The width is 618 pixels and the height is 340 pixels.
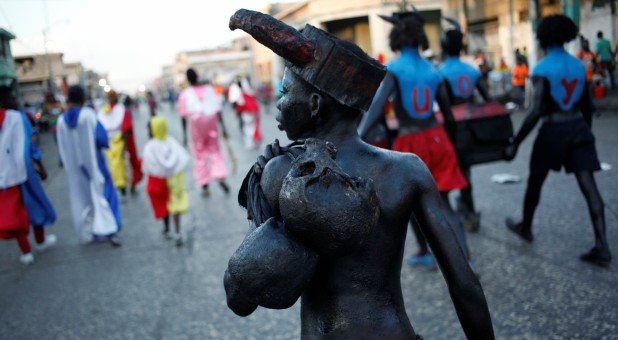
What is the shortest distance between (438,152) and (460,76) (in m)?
1.51

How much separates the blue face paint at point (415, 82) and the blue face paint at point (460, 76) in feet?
4.20

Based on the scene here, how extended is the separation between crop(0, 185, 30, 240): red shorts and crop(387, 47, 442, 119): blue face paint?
391 cm

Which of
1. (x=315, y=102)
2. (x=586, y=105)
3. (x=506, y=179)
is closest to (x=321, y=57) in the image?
(x=315, y=102)

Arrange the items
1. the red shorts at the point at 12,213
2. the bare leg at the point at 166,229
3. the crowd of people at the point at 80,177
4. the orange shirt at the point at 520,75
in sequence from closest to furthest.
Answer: the red shorts at the point at 12,213 → the crowd of people at the point at 80,177 → the bare leg at the point at 166,229 → the orange shirt at the point at 520,75

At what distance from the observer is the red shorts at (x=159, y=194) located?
19.1ft

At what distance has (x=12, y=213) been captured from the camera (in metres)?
5.51

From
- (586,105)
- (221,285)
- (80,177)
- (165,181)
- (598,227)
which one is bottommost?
(221,285)

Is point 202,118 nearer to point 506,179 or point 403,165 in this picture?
point 506,179

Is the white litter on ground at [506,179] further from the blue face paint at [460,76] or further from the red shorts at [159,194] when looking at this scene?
the red shorts at [159,194]

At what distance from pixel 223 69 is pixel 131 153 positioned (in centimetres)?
5223

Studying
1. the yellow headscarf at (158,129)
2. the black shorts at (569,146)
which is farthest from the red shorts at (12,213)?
the black shorts at (569,146)

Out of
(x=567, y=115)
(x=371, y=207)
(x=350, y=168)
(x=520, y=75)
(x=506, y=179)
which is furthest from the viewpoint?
(x=520, y=75)

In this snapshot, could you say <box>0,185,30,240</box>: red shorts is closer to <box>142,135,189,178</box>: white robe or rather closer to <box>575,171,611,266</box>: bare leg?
<box>142,135,189,178</box>: white robe

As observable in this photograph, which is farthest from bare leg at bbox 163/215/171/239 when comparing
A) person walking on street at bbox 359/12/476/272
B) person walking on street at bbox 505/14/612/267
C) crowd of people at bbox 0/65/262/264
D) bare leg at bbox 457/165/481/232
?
person walking on street at bbox 505/14/612/267
